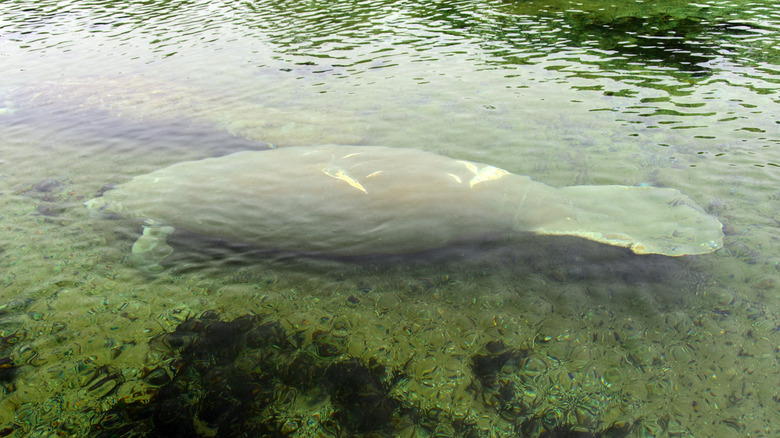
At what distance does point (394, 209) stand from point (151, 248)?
276 centimetres

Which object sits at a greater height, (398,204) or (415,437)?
(398,204)

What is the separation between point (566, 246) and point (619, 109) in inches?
168

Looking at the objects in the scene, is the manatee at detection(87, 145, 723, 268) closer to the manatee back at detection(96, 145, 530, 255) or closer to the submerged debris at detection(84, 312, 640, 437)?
the manatee back at detection(96, 145, 530, 255)

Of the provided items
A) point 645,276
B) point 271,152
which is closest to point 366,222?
point 271,152

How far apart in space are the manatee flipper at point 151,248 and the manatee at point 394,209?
1 centimetres

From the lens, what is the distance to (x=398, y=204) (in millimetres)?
4828

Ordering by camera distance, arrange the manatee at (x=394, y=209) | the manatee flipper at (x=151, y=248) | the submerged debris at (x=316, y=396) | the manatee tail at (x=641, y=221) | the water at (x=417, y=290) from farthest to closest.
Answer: the manatee flipper at (x=151, y=248), the manatee at (x=394, y=209), the manatee tail at (x=641, y=221), the water at (x=417, y=290), the submerged debris at (x=316, y=396)

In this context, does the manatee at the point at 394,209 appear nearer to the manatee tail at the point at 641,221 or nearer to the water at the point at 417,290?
the manatee tail at the point at 641,221

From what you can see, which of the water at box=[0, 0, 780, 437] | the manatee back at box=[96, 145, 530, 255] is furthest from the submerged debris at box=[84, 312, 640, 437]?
the manatee back at box=[96, 145, 530, 255]

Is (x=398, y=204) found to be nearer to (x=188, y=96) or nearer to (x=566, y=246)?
(x=566, y=246)

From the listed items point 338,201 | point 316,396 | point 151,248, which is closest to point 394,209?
point 338,201

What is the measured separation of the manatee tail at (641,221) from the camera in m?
4.38

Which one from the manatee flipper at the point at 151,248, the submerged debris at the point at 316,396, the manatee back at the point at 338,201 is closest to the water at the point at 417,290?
the submerged debris at the point at 316,396

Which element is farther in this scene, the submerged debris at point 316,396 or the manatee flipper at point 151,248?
the manatee flipper at point 151,248
